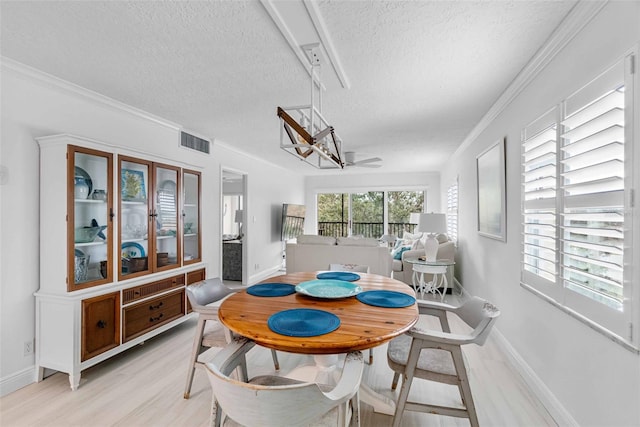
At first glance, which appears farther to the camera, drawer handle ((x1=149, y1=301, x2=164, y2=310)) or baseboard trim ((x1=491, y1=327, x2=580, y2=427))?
drawer handle ((x1=149, y1=301, x2=164, y2=310))

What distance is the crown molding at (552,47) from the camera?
1.50m

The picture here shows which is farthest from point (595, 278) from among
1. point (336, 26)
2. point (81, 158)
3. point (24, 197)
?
point (24, 197)

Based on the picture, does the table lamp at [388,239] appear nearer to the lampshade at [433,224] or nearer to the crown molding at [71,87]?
the lampshade at [433,224]

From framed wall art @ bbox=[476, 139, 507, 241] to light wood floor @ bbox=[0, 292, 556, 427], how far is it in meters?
1.22

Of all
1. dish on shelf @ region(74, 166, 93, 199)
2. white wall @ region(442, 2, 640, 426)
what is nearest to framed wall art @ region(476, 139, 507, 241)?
white wall @ region(442, 2, 640, 426)

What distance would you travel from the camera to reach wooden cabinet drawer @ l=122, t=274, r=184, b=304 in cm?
258

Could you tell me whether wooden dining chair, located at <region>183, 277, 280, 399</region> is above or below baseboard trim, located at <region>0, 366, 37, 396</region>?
above

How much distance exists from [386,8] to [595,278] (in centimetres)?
174

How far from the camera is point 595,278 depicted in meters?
1.44

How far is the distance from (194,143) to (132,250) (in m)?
1.72

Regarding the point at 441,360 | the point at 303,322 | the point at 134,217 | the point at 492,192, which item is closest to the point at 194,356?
the point at 303,322

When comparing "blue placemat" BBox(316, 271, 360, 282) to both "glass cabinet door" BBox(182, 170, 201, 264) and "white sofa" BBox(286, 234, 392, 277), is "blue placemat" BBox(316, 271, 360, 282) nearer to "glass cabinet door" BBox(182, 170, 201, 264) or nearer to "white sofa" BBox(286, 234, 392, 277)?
"glass cabinet door" BBox(182, 170, 201, 264)

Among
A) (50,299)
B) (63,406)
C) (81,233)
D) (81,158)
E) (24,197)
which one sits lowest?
(63,406)

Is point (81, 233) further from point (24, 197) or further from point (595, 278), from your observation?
point (595, 278)
